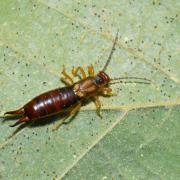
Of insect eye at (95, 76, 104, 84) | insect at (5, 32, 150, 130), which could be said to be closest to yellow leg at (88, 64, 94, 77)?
insect at (5, 32, 150, 130)

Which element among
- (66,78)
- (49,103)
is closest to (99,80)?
(66,78)

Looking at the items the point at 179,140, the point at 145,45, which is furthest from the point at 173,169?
the point at 145,45

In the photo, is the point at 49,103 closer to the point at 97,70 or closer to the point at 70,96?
the point at 70,96

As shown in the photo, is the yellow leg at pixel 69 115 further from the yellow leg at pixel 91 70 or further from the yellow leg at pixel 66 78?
the yellow leg at pixel 91 70

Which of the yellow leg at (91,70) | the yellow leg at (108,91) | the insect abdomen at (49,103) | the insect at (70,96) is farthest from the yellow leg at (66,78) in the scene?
the yellow leg at (108,91)

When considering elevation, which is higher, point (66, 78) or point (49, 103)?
point (66, 78)

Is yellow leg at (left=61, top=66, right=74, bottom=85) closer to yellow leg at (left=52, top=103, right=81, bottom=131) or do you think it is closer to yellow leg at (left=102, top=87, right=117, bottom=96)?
yellow leg at (left=52, top=103, right=81, bottom=131)
